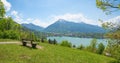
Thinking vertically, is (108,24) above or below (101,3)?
below

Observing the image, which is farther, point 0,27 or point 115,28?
point 0,27

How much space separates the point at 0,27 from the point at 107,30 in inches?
2666

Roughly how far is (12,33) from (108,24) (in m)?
62.4

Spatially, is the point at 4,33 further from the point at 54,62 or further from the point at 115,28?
the point at 115,28

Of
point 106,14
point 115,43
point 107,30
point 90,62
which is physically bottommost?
point 90,62

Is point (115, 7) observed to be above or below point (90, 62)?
above

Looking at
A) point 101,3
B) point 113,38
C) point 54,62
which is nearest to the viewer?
point 113,38

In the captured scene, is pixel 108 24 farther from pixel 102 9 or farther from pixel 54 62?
pixel 54 62

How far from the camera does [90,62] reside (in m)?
24.8

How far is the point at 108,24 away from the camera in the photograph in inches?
687

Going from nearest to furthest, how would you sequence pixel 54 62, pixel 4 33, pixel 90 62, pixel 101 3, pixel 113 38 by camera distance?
pixel 113 38 < pixel 101 3 < pixel 54 62 < pixel 90 62 < pixel 4 33

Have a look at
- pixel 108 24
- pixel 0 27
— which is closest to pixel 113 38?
pixel 108 24

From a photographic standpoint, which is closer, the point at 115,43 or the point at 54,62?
the point at 115,43

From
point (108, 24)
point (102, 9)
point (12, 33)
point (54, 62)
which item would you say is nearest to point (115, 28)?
point (108, 24)
